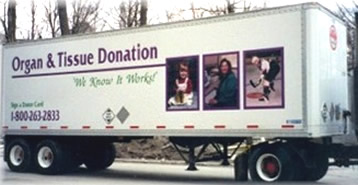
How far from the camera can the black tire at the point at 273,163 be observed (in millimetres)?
12992

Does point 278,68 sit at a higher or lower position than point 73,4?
lower

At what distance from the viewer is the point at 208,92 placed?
13758 millimetres

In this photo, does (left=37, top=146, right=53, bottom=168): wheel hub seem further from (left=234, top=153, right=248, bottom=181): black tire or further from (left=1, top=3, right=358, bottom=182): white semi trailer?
(left=234, top=153, right=248, bottom=181): black tire

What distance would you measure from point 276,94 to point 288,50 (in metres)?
0.94

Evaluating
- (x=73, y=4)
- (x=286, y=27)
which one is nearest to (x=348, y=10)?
(x=73, y=4)

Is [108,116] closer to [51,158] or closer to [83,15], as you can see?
[51,158]

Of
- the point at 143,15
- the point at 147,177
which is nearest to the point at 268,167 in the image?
the point at 147,177

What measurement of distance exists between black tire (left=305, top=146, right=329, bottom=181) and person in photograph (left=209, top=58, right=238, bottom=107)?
2059 mm

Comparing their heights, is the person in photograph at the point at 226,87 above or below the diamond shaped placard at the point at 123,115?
above

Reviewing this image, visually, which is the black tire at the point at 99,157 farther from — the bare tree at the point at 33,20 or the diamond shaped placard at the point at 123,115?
the bare tree at the point at 33,20

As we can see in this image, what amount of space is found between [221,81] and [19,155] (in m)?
6.76

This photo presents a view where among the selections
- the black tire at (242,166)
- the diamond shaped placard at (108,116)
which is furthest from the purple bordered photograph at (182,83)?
the diamond shaped placard at (108,116)

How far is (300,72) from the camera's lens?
12.6 metres

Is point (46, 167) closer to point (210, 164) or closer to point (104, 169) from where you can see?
point (104, 169)
